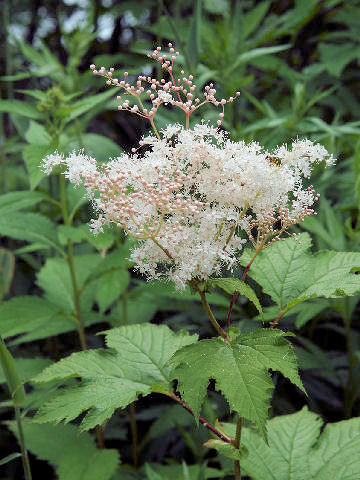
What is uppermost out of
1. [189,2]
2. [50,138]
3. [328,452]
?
[189,2]

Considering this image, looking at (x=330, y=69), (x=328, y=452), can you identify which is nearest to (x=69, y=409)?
(x=328, y=452)

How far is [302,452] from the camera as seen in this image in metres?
1.42

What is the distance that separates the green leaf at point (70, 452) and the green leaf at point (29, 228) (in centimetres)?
71

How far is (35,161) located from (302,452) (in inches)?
48.5

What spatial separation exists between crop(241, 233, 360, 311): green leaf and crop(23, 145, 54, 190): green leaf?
0.72m

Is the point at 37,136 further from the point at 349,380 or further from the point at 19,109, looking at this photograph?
the point at 349,380

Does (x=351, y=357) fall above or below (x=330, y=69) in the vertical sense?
below

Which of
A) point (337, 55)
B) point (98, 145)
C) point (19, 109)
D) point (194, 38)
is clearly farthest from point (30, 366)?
point (337, 55)

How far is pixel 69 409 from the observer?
1.14 meters

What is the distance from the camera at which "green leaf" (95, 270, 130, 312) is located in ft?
6.41

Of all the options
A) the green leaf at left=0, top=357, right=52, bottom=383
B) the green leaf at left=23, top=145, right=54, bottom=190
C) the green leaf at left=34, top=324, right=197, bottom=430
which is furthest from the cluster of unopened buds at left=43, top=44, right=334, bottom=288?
the green leaf at left=0, top=357, right=52, bottom=383

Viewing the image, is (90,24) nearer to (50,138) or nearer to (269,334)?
(50,138)

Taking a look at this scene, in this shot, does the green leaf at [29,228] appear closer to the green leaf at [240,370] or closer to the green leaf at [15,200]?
the green leaf at [15,200]

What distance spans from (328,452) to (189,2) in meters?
3.64
